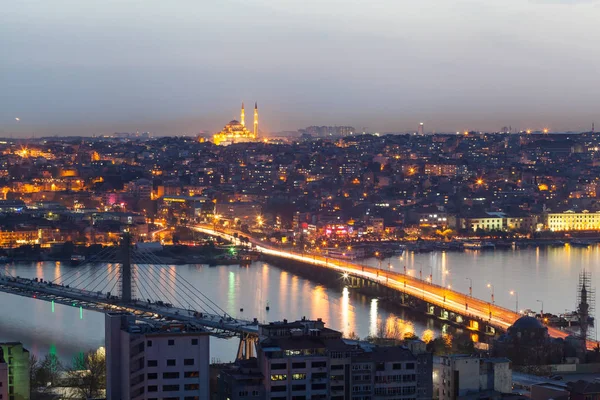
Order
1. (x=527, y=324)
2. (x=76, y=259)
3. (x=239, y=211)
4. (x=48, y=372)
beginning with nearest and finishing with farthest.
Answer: (x=48, y=372), (x=527, y=324), (x=76, y=259), (x=239, y=211)

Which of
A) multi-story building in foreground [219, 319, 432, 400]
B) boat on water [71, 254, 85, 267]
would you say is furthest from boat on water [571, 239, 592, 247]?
multi-story building in foreground [219, 319, 432, 400]

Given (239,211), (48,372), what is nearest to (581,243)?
(239,211)

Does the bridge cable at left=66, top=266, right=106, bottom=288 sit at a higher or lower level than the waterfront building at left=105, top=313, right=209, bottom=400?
lower

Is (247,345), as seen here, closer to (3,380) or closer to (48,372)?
(48,372)

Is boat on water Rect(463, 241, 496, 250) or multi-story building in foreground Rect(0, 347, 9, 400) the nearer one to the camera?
multi-story building in foreground Rect(0, 347, 9, 400)

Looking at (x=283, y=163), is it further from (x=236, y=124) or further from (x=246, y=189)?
(x=236, y=124)

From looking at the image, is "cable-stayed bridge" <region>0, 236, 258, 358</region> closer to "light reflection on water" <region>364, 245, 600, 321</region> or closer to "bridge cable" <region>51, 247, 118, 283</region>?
"bridge cable" <region>51, 247, 118, 283</region>

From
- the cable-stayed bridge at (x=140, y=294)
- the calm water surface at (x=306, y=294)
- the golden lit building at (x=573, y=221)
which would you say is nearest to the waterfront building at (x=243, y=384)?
the cable-stayed bridge at (x=140, y=294)
